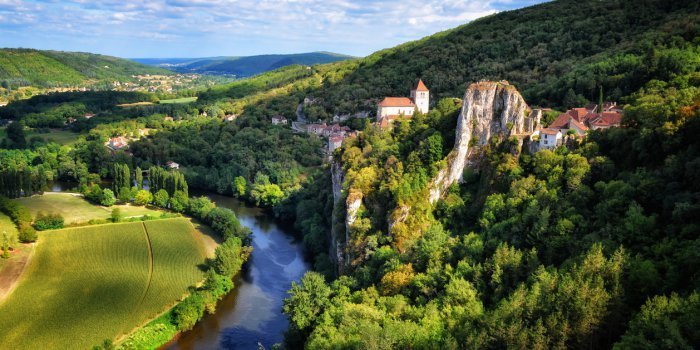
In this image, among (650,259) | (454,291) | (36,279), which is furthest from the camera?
(36,279)

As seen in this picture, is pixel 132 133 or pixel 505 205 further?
pixel 132 133

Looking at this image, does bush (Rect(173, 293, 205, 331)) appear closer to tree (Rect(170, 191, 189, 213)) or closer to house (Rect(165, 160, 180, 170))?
tree (Rect(170, 191, 189, 213))

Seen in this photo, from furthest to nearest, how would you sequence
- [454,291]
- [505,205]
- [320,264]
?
[320,264] → [505,205] → [454,291]

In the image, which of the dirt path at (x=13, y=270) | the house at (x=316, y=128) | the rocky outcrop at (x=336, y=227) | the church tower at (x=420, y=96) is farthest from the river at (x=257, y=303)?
the house at (x=316, y=128)

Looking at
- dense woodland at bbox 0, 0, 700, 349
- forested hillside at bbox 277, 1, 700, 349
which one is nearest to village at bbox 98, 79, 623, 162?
forested hillside at bbox 277, 1, 700, 349

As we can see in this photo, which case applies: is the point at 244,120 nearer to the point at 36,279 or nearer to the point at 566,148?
the point at 36,279

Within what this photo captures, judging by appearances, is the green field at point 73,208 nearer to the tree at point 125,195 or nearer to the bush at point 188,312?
the tree at point 125,195

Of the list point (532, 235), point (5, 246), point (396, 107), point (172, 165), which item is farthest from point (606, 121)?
point (172, 165)

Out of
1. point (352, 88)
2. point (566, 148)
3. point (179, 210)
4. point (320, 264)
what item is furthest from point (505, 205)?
point (352, 88)
